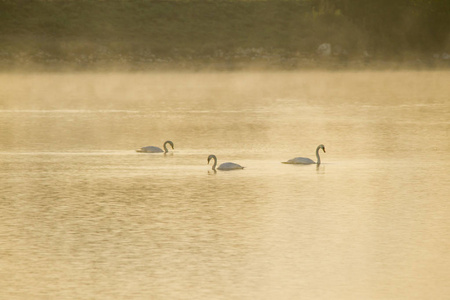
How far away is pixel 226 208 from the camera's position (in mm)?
17469

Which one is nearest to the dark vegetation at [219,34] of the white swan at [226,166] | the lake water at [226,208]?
the lake water at [226,208]

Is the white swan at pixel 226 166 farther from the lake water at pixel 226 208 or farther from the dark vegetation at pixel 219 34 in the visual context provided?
the dark vegetation at pixel 219 34

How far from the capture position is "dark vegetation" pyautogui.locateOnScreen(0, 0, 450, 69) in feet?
287

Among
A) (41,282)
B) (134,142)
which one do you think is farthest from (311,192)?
(134,142)

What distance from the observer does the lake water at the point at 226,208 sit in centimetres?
1244

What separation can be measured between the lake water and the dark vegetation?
4893cm

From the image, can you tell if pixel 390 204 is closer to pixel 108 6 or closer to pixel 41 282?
pixel 41 282

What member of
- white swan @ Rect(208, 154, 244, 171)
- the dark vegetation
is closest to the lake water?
A: white swan @ Rect(208, 154, 244, 171)

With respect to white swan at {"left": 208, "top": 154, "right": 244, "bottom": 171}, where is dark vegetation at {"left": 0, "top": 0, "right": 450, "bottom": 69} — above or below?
above

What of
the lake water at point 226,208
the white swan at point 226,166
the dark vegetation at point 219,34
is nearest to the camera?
the lake water at point 226,208

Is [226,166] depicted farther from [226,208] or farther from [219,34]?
[219,34]

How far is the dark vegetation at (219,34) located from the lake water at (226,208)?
48.9 meters

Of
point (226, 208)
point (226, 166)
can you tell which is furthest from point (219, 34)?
point (226, 208)

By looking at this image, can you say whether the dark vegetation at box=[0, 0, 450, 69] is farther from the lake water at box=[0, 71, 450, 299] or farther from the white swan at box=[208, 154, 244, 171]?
the white swan at box=[208, 154, 244, 171]
